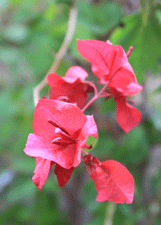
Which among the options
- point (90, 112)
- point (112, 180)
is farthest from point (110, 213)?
point (112, 180)

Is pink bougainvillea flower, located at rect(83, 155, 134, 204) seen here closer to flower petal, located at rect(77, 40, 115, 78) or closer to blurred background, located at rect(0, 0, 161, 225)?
flower petal, located at rect(77, 40, 115, 78)

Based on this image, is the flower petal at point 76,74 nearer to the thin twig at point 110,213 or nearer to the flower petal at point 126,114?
the flower petal at point 126,114

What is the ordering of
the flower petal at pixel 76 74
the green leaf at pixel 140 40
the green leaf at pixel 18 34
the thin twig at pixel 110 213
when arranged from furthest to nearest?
1. the green leaf at pixel 18 34
2. the thin twig at pixel 110 213
3. the green leaf at pixel 140 40
4. the flower petal at pixel 76 74

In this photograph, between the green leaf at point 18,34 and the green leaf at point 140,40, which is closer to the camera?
the green leaf at point 140,40

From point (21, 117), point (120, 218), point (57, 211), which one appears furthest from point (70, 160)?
point (57, 211)

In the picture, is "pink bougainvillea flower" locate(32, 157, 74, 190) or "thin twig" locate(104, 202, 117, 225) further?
"thin twig" locate(104, 202, 117, 225)

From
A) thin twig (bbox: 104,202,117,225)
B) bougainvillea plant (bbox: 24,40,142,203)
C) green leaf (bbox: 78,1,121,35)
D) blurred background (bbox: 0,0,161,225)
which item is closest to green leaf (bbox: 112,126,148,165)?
blurred background (bbox: 0,0,161,225)

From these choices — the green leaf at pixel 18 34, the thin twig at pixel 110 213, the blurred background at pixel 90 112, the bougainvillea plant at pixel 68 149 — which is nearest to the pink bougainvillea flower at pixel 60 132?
the bougainvillea plant at pixel 68 149
